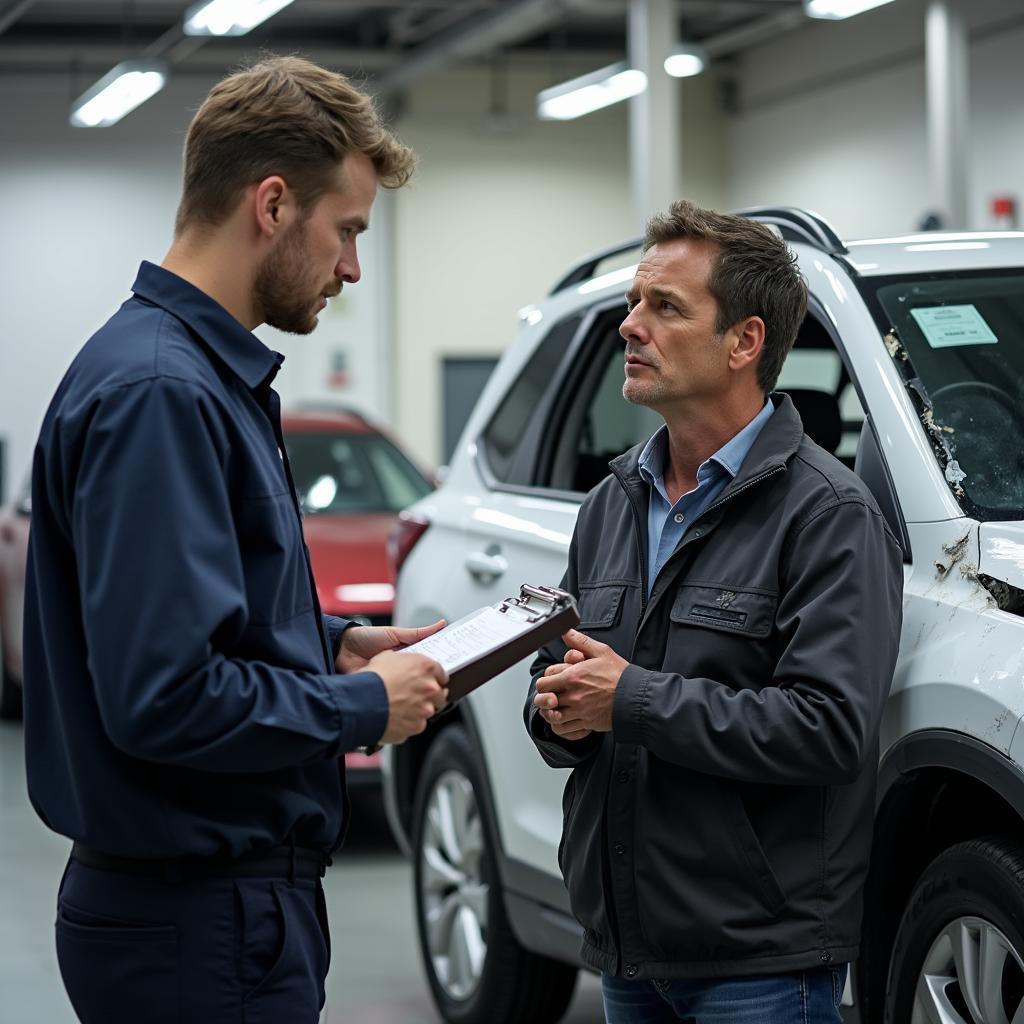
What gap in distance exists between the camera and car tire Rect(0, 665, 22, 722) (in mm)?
9406

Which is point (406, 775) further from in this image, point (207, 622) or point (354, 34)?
point (354, 34)

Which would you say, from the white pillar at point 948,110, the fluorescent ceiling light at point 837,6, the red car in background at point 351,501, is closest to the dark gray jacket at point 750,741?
the red car in background at point 351,501

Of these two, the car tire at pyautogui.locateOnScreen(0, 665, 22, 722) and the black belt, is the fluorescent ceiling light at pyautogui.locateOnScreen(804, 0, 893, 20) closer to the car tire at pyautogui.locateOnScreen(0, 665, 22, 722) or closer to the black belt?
the car tire at pyautogui.locateOnScreen(0, 665, 22, 722)

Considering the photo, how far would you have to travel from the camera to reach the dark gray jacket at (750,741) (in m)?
2.08

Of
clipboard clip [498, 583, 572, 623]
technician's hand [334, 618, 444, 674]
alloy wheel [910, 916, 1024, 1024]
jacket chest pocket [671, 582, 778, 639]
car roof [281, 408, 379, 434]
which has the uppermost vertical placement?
car roof [281, 408, 379, 434]

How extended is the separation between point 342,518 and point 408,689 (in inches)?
215

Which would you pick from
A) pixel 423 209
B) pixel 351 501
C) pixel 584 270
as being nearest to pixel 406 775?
pixel 584 270

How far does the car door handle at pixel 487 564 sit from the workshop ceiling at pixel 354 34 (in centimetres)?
1121

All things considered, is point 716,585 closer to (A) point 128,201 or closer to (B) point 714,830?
(B) point 714,830

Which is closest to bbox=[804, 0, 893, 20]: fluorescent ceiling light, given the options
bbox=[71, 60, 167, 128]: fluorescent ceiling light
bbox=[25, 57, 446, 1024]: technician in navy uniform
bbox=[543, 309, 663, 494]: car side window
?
bbox=[71, 60, 167, 128]: fluorescent ceiling light

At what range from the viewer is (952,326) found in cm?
296

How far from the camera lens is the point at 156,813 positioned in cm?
173

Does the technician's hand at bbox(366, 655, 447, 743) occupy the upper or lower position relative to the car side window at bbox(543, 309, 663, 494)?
lower

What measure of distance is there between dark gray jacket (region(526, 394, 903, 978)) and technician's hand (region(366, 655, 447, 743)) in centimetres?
39
